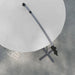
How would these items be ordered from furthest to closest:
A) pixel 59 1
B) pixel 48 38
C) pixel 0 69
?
1. pixel 0 69
2. pixel 59 1
3. pixel 48 38

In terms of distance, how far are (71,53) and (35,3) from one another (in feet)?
4.03

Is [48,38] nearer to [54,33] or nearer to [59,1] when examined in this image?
[54,33]

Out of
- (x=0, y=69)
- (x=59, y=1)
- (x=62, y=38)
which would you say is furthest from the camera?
(x=62, y=38)

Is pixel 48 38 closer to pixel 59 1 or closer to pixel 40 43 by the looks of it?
pixel 40 43

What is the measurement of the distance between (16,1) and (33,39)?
1.64ft

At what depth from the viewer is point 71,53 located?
292cm

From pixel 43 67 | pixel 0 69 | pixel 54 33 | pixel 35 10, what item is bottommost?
pixel 43 67

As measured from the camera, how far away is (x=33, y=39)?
2055 mm

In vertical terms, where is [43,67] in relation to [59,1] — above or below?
below

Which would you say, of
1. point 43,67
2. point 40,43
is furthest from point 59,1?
point 43,67

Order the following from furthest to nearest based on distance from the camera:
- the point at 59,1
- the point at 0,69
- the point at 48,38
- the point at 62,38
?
the point at 62,38, the point at 0,69, the point at 59,1, the point at 48,38

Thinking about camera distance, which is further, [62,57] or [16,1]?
[62,57]

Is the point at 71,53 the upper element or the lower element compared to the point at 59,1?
lower

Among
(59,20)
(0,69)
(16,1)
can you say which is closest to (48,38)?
(59,20)
